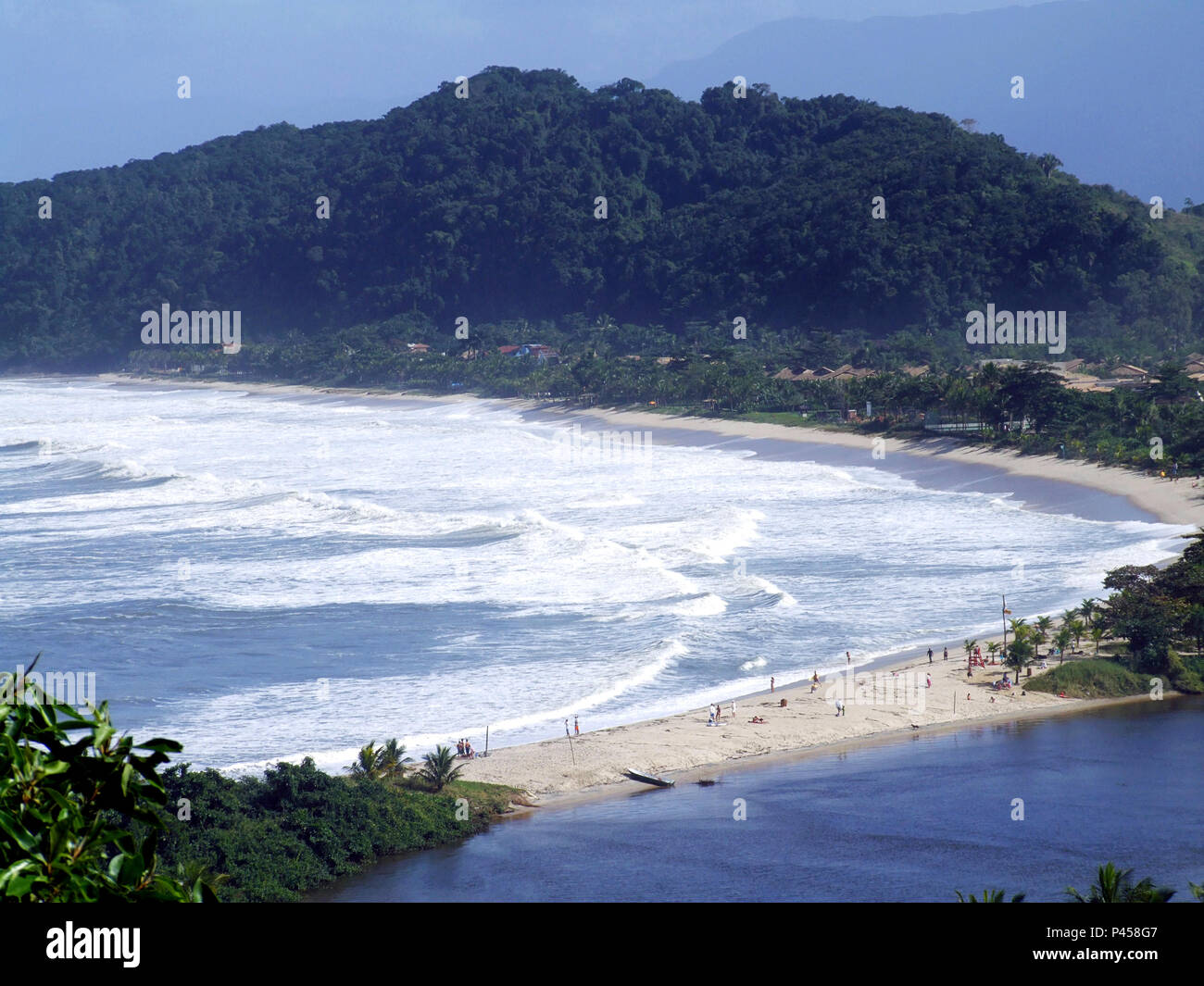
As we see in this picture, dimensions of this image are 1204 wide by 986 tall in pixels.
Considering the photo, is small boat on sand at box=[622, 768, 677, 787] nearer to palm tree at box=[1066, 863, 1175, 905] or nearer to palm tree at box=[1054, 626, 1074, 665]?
palm tree at box=[1066, 863, 1175, 905]

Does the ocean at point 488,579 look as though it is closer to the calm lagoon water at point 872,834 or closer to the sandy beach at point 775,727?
the sandy beach at point 775,727

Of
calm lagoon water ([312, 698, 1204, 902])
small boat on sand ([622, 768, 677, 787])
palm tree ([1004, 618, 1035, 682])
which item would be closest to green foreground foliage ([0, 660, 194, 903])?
calm lagoon water ([312, 698, 1204, 902])

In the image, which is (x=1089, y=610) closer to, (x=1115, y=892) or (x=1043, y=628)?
(x=1043, y=628)

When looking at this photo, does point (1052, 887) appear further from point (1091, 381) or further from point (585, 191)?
point (585, 191)

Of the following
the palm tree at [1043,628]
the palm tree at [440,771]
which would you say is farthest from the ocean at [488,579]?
the palm tree at [440,771]

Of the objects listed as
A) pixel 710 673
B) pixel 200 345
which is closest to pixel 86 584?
pixel 710 673

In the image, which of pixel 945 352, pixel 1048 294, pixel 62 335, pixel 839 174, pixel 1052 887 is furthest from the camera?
pixel 62 335
